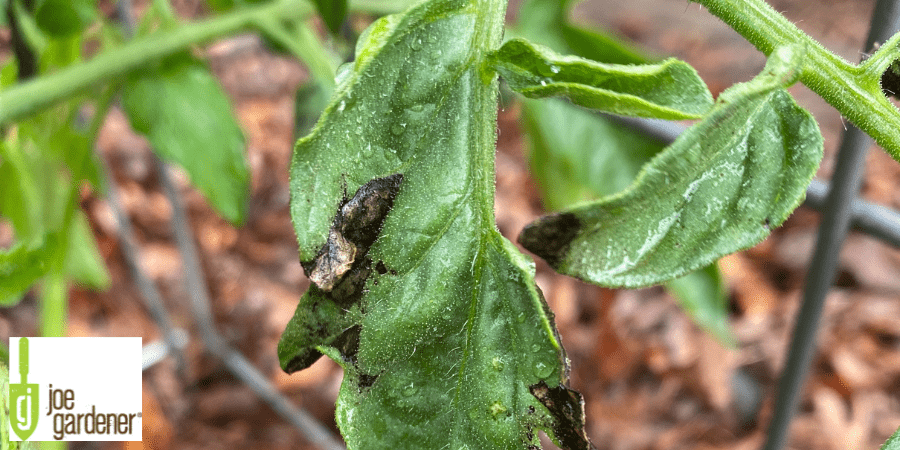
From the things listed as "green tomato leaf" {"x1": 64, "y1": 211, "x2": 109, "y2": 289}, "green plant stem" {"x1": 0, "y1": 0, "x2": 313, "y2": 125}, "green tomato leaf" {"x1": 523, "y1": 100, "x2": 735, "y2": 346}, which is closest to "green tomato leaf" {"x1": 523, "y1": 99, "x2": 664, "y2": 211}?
"green tomato leaf" {"x1": 523, "y1": 100, "x2": 735, "y2": 346}

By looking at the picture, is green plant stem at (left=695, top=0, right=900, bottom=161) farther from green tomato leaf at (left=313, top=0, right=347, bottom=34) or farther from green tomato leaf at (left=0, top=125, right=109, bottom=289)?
green tomato leaf at (left=0, top=125, right=109, bottom=289)

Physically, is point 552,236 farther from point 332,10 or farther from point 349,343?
point 332,10

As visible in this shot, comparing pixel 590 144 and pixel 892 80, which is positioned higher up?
pixel 590 144

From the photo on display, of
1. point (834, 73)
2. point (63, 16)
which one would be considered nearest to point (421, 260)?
→ point (834, 73)

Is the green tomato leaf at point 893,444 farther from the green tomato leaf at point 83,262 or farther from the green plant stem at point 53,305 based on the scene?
the green tomato leaf at point 83,262

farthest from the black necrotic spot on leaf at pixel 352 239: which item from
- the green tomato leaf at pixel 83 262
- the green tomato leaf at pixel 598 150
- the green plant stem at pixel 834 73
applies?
the green tomato leaf at pixel 83 262

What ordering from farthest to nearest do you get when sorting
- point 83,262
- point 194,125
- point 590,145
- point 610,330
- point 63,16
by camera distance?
point 610,330 → point 83,262 → point 590,145 → point 194,125 → point 63,16

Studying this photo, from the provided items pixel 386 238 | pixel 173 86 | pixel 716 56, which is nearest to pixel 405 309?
pixel 386 238
